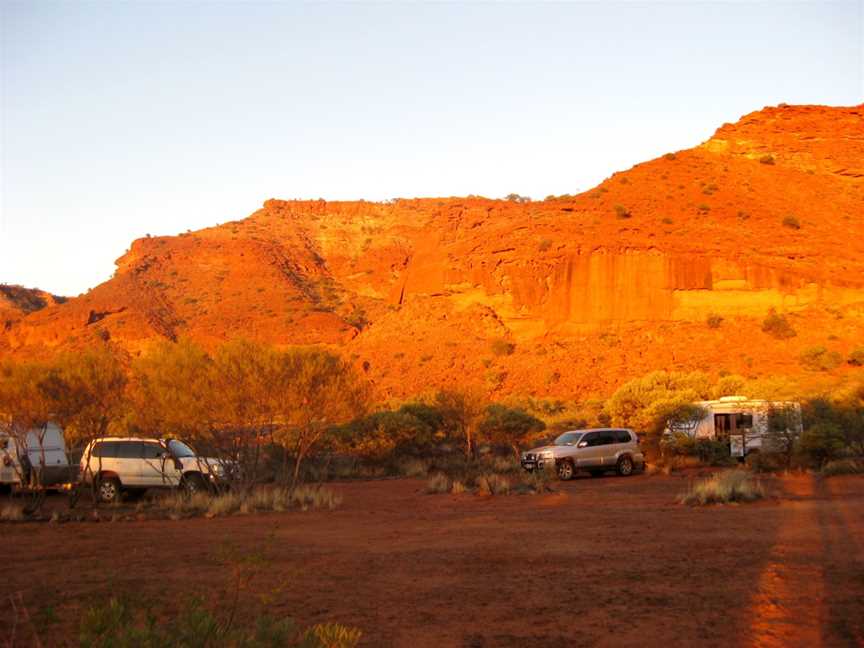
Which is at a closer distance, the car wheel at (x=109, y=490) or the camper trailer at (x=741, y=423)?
the car wheel at (x=109, y=490)

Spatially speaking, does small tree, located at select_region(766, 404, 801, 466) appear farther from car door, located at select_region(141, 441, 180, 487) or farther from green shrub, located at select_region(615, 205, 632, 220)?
green shrub, located at select_region(615, 205, 632, 220)

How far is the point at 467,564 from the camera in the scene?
41.7 feet

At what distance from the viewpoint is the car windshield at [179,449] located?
2297 cm

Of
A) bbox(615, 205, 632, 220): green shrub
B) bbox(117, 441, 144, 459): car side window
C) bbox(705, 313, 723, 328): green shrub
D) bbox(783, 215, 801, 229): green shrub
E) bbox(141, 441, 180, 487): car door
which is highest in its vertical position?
bbox(615, 205, 632, 220): green shrub

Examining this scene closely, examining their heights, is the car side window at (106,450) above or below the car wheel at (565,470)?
above

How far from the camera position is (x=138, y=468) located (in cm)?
2280

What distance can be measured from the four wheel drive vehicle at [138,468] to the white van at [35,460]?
1165 millimetres

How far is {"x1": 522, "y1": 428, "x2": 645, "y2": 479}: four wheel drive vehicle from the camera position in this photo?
90.2ft

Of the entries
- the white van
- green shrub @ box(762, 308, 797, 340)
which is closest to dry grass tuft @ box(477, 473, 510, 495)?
the white van

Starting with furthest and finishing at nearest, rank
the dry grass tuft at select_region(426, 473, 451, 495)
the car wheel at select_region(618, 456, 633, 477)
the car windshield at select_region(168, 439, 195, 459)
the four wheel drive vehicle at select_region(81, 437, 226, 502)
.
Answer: the car wheel at select_region(618, 456, 633, 477)
the dry grass tuft at select_region(426, 473, 451, 495)
the car windshield at select_region(168, 439, 195, 459)
the four wheel drive vehicle at select_region(81, 437, 226, 502)

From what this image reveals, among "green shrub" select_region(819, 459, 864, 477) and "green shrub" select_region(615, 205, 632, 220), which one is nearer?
"green shrub" select_region(819, 459, 864, 477)

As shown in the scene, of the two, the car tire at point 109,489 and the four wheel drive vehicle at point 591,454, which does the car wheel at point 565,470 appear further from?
the car tire at point 109,489

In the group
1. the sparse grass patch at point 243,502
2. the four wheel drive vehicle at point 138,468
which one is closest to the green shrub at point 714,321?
the sparse grass patch at point 243,502

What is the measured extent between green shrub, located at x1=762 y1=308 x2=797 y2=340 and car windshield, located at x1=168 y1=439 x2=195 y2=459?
3928 cm
